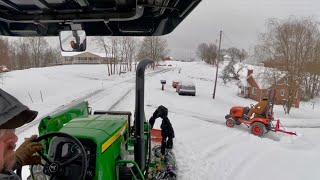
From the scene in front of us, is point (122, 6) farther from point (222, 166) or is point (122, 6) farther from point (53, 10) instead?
point (222, 166)

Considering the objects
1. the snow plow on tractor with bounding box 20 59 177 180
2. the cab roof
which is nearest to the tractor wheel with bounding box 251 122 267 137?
the snow plow on tractor with bounding box 20 59 177 180

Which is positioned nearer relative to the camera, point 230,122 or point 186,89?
point 230,122

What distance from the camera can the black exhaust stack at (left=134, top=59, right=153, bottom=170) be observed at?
3.05 meters

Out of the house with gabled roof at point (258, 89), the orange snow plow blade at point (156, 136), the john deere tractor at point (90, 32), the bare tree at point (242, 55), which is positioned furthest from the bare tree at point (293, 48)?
the bare tree at point (242, 55)

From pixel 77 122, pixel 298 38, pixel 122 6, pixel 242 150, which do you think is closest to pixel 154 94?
pixel 242 150

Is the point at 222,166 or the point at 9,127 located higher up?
the point at 9,127

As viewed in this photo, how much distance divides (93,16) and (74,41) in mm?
319

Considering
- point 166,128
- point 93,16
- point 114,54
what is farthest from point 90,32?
point 114,54

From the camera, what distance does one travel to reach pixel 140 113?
3180 millimetres

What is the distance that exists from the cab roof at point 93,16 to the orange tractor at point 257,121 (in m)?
8.35

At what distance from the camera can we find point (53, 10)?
7.04ft

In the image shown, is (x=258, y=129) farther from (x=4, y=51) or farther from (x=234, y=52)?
(x=234, y=52)

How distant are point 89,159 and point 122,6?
57.0 inches

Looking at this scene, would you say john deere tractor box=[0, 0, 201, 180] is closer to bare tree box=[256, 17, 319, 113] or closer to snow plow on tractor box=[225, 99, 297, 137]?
snow plow on tractor box=[225, 99, 297, 137]
